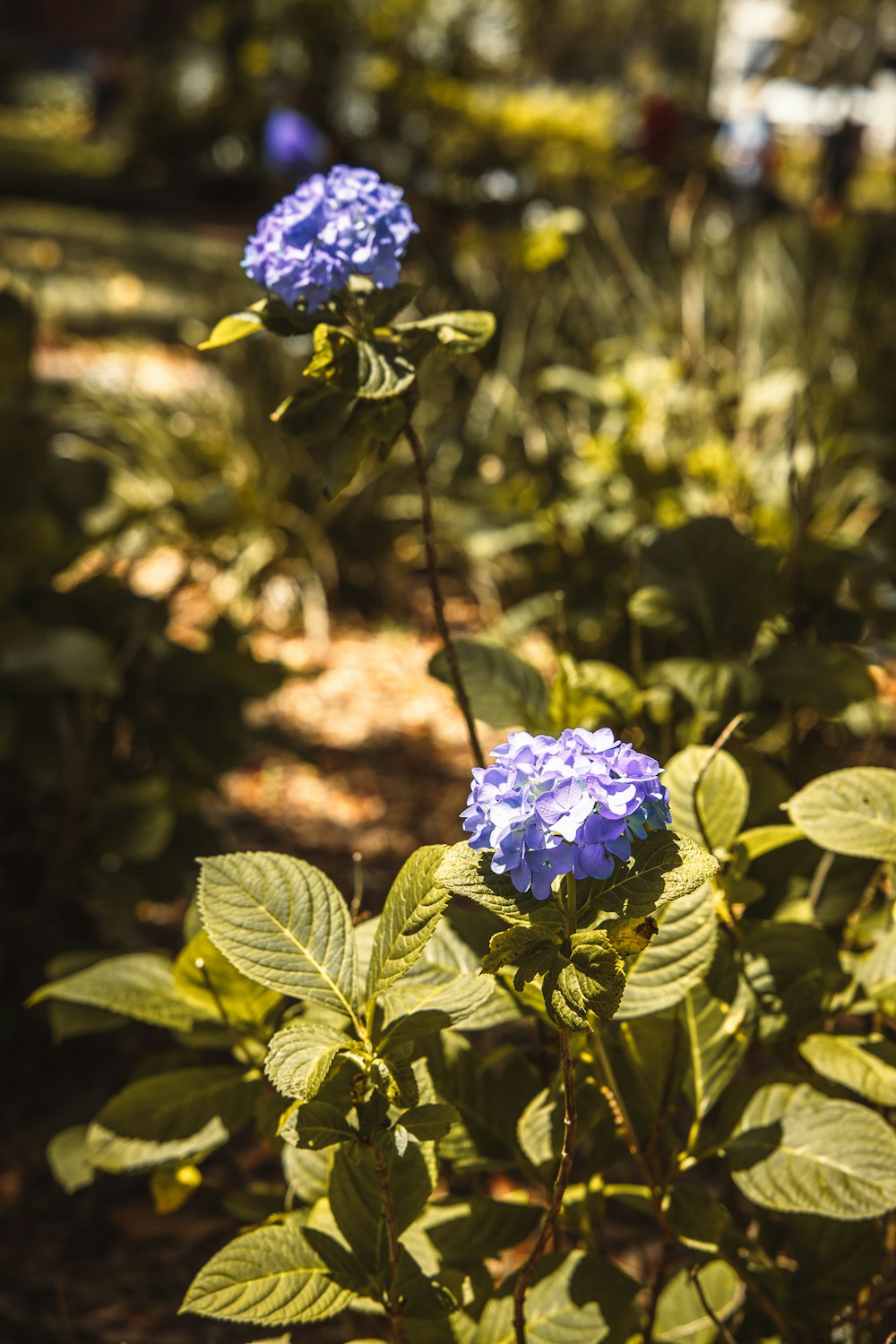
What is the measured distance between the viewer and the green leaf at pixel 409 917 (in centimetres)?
90

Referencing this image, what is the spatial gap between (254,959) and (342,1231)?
9.9 inches

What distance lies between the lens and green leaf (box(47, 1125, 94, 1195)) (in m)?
1.26

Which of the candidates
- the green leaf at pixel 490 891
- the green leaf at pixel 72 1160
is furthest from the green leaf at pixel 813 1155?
the green leaf at pixel 72 1160

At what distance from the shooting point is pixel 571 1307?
1.05 meters

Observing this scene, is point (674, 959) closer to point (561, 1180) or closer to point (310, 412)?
point (561, 1180)

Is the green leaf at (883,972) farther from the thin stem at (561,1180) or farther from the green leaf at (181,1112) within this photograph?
the green leaf at (181,1112)

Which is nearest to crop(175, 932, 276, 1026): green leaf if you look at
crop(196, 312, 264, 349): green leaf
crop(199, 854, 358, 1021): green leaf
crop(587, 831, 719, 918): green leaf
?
crop(199, 854, 358, 1021): green leaf

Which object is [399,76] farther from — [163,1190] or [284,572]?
[163,1190]

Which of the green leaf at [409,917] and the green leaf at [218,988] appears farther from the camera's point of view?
the green leaf at [218,988]

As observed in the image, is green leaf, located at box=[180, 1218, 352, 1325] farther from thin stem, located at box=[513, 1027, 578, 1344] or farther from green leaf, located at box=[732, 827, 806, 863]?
green leaf, located at box=[732, 827, 806, 863]

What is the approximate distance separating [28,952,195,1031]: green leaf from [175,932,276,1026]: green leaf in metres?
0.03

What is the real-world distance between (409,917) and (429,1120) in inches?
6.6

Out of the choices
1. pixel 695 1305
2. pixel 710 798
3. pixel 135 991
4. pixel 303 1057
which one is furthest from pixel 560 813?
pixel 695 1305

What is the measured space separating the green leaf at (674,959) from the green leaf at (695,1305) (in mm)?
348
